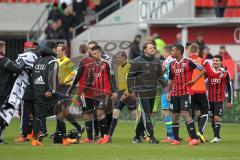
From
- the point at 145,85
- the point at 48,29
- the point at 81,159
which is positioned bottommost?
the point at 81,159

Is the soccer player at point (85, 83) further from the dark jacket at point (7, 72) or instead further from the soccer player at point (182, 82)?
the soccer player at point (182, 82)

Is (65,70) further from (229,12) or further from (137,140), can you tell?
(229,12)

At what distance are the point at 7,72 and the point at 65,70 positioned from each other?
1.31 metres

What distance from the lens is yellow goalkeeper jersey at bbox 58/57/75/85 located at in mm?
23891

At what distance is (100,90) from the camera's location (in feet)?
78.2

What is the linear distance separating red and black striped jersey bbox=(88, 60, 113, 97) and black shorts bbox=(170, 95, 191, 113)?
1465 mm

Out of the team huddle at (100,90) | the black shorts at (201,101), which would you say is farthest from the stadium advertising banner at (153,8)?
the black shorts at (201,101)

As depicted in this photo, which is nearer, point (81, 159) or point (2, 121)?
point (81, 159)

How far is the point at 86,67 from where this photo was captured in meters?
23.7

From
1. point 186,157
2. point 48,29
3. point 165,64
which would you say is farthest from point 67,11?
point 186,157

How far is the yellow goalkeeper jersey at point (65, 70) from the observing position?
2389 centimetres

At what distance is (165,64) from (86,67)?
7.08 ft

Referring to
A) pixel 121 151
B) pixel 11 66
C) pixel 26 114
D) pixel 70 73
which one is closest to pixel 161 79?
pixel 70 73

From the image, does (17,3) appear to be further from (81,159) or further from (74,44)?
(81,159)
